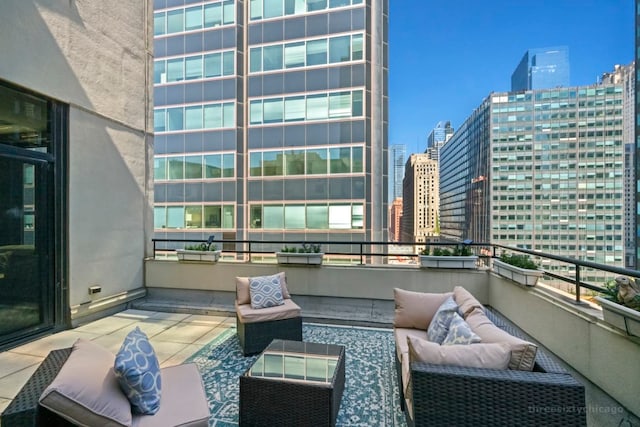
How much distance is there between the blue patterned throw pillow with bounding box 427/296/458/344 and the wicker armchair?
59.5 inches

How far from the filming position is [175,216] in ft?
45.2

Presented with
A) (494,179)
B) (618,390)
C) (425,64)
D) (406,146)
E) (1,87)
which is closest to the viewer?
(618,390)

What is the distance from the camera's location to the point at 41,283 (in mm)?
3699

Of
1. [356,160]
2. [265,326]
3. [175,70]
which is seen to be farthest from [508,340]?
[175,70]

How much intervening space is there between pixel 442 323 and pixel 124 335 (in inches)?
152

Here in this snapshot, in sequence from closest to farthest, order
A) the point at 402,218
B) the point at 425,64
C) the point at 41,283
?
the point at 41,283 → the point at 425,64 → the point at 402,218

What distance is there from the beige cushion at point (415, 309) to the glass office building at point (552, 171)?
41685mm

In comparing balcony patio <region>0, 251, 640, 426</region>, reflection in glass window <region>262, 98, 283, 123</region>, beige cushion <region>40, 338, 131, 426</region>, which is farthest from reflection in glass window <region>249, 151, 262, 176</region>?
beige cushion <region>40, 338, 131, 426</region>

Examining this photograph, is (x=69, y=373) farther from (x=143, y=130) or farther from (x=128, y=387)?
(x=143, y=130)

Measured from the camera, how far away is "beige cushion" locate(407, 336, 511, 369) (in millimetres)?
1554

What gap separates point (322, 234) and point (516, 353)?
10993mm

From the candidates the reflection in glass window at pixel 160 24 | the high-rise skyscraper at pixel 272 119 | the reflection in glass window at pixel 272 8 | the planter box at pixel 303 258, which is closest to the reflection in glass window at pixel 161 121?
the high-rise skyscraper at pixel 272 119

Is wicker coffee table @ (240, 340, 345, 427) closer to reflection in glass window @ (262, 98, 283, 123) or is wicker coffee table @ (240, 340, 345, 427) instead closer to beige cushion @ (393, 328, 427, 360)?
beige cushion @ (393, 328, 427, 360)

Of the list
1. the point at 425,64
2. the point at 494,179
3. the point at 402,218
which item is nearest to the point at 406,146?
the point at 402,218
